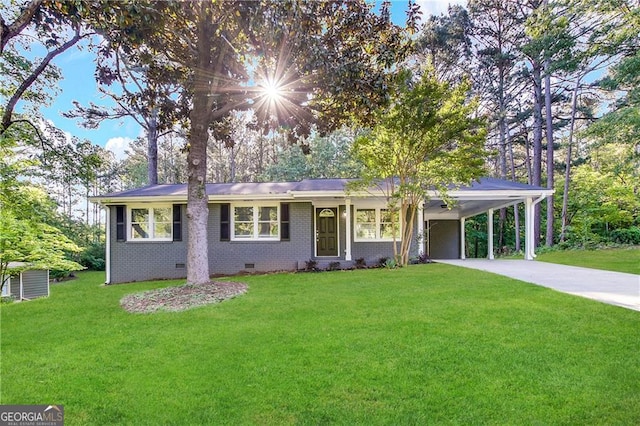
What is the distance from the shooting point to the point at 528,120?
20.6m

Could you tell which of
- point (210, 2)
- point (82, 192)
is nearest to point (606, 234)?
point (210, 2)

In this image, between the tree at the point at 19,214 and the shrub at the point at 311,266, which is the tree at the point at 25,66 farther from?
the shrub at the point at 311,266

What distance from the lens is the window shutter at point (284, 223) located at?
37.9 feet

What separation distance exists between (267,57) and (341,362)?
668 centimetres

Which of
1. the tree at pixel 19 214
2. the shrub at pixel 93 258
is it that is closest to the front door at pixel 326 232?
the tree at pixel 19 214

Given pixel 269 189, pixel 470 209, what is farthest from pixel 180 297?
pixel 470 209

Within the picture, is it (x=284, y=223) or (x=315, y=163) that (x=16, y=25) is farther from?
(x=315, y=163)

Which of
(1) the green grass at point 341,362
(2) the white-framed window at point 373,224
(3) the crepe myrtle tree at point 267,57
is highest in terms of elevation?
(3) the crepe myrtle tree at point 267,57

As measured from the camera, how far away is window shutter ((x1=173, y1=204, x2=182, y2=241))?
1171 centimetres

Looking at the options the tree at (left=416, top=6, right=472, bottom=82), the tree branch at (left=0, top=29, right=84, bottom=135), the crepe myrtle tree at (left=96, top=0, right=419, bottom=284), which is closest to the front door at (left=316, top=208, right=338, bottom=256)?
the crepe myrtle tree at (left=96, top=0, right=419, bottom=284)

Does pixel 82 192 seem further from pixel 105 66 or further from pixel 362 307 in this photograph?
pixel 362 307

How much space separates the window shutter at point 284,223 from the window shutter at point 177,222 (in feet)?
11.8

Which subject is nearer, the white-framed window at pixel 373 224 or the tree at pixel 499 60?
the white-framed window at pixel 373 224

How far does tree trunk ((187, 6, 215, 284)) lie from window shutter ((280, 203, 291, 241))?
388 centimetres
